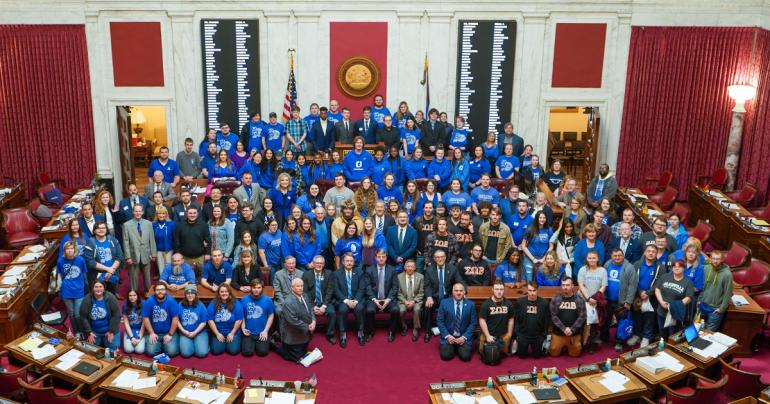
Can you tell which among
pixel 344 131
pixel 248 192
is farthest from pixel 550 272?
pixel 344 131

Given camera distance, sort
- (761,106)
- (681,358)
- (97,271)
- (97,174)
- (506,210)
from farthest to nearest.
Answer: (97,174) → (761,106) → (506,210) → (97,271) → (681,358)

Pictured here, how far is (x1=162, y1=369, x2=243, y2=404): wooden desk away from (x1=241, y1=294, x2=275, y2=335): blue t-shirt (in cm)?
181

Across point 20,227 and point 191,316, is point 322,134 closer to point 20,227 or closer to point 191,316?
point 191,316

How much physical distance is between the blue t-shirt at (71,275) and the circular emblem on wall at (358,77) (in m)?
6.98

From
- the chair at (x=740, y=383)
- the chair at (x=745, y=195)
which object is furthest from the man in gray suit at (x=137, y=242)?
the chair at (x=745, y=195)

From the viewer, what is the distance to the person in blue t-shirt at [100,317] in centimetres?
1040

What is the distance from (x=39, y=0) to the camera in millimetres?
15773

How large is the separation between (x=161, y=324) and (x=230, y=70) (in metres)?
7.01

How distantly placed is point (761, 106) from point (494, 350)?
8.60 m

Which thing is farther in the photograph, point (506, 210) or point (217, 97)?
point (217, 97)

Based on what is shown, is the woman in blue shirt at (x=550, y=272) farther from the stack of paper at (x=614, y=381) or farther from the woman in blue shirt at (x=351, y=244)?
the woman in blue shirt at (x=351, y=244)

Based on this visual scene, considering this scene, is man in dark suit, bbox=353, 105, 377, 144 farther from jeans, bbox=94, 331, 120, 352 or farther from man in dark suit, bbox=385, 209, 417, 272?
jeans, bbox=94, 331, 120, 352

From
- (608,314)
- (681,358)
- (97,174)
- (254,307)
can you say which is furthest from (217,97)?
(681,358)

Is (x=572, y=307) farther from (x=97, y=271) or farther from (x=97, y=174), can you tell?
(x=97, y=174)
